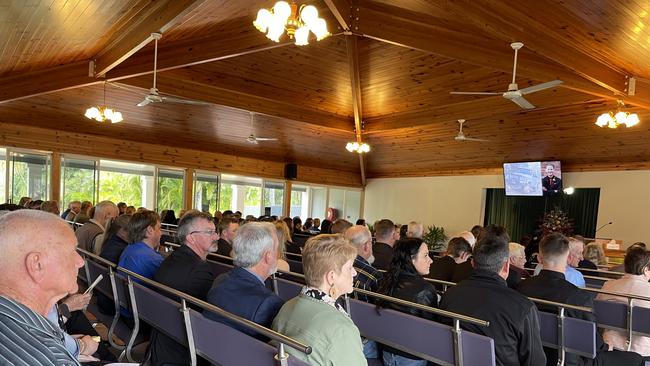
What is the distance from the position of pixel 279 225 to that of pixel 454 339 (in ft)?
11.4

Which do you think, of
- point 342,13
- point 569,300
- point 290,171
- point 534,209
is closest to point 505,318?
point 569,300

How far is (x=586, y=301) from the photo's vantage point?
3.13 meters

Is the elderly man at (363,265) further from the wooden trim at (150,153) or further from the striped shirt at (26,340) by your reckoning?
the wooden trim at (150,153)

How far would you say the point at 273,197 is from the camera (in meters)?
15.0

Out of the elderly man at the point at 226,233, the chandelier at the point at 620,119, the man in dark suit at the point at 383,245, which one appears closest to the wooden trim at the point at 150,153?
the elderly man at the point at 226,233

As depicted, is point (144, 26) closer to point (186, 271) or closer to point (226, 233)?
point (226, 233)

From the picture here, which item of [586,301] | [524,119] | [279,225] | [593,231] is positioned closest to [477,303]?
[586,301]

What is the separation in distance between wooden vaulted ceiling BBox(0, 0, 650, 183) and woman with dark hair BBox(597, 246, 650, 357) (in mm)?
2916

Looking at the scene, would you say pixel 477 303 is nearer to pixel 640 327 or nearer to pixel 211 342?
pixel 211 342

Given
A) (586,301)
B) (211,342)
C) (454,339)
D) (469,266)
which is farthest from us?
(469,266)

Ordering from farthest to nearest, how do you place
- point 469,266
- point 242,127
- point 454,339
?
point 242,127, point 469,266, point 454,339

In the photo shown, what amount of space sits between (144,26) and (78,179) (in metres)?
6.57

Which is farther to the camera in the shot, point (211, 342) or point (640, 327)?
point (640, 327)

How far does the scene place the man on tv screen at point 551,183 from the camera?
37.2 feet
